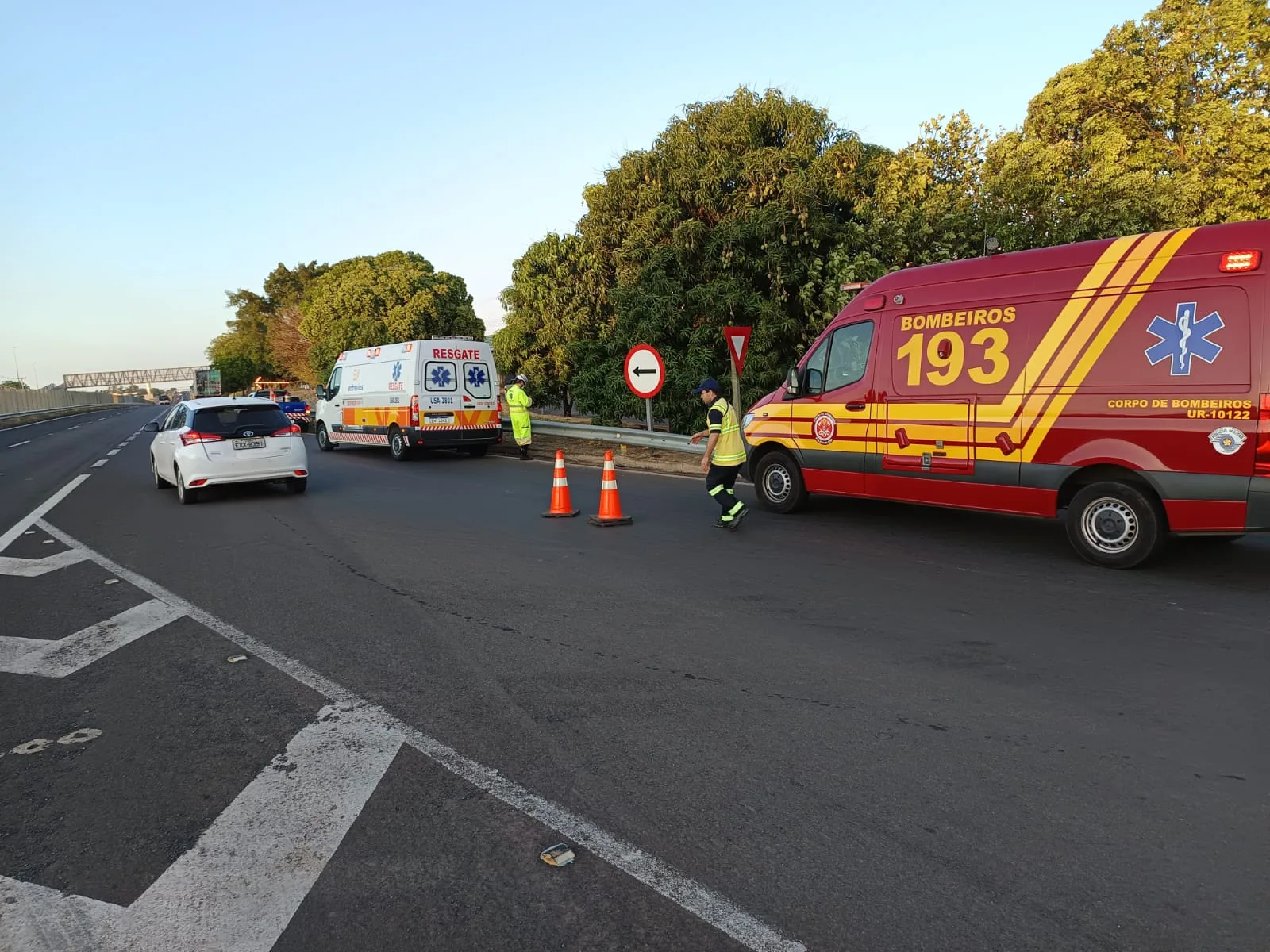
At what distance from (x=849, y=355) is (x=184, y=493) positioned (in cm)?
930

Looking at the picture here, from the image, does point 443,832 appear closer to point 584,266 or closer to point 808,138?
point 808,138

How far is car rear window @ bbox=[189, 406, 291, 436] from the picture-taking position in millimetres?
12344

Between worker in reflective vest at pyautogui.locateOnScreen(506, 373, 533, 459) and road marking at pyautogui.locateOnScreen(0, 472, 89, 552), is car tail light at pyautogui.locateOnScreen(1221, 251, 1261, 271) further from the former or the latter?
worker in reflective vest at pyautogui.locateOnScreen(506, 373, 533, 459)

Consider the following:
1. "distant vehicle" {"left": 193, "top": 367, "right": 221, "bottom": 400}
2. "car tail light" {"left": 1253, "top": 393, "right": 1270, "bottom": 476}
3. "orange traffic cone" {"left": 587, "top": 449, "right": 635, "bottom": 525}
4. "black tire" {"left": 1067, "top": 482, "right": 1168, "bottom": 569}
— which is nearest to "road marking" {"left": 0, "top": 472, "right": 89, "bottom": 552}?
"orange traffic cone" {"left": 587, "top": 449, "right": 635, "bottom": 525}

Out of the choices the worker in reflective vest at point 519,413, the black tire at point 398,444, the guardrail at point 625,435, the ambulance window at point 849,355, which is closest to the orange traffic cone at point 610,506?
the ambulance window at point 849,355

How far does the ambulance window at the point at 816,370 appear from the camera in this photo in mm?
9820

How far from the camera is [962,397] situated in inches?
328

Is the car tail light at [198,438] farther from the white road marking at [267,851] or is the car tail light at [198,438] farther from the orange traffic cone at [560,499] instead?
the white road marking at [267,851]

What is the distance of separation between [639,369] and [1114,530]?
9619 millimetres

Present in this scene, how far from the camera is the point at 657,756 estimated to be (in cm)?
374

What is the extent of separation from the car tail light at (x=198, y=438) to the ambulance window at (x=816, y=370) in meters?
8.29

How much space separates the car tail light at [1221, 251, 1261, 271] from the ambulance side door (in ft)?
10.6

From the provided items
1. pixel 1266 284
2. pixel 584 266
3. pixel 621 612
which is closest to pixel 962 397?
pixel 1266 284

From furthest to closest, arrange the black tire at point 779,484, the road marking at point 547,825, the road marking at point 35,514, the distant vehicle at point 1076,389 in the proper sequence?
the black tire at point 779,484
the road marking at point 35,514
the distant vehicle at point 1076,389
the road marking at point 547,825
